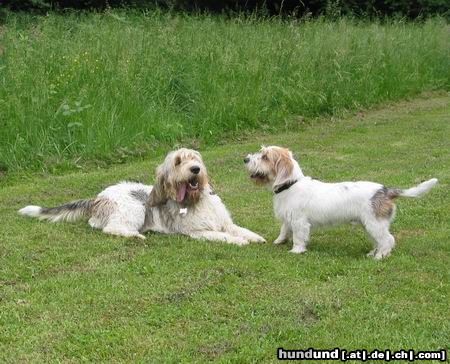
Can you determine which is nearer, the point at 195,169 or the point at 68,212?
the point at 195,169

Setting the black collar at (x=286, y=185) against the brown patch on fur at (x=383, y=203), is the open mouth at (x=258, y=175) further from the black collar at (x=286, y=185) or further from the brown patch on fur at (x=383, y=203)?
the brown patch on fur at (x=383, y=203)

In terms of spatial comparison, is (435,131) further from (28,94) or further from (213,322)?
(213,322)

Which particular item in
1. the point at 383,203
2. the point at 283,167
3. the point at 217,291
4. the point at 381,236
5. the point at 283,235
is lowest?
the point at 283,235

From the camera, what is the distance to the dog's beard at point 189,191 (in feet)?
21.6

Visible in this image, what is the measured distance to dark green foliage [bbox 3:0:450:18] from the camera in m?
18.6

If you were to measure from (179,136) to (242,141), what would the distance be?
3.63 ft

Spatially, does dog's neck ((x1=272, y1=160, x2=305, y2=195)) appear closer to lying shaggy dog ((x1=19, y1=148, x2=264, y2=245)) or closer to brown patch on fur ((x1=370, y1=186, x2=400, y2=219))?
lying shaggy dog ((x1=19, y1=148, x2=264, y2=245))

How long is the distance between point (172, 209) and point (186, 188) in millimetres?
282

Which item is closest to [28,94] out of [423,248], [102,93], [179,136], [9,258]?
[102,93]

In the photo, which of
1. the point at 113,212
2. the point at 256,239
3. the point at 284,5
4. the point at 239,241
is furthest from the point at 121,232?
the point at 284,5

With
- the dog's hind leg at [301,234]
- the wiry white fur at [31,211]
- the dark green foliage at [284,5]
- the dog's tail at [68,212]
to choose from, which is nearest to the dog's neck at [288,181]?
the dog's hind leg at [301,234]

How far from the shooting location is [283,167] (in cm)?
618

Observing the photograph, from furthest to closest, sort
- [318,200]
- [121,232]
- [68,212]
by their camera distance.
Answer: [68,212] → [121,232] → [318,200]

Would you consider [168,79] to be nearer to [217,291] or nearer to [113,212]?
[113,212]
